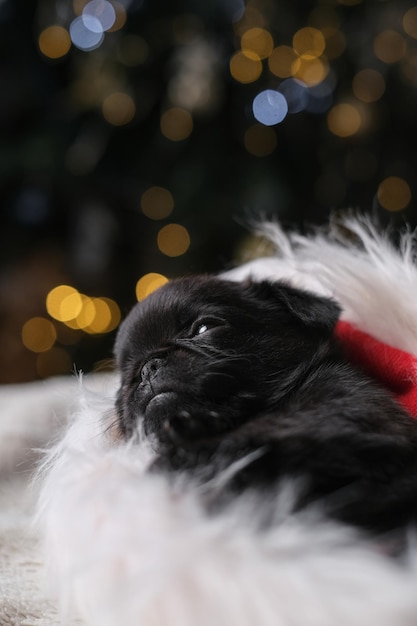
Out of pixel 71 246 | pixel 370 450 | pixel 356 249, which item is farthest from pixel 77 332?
pixel 370 450

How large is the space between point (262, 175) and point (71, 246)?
0.68 meters

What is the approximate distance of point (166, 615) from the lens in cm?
49

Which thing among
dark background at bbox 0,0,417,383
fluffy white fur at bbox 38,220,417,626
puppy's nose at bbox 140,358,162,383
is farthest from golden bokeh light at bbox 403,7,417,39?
fluffy white fur at bbox 38,220,417,626

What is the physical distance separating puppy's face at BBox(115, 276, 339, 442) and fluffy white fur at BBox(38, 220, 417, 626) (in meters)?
0.07

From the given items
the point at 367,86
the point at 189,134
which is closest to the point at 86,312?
the point at 189,134

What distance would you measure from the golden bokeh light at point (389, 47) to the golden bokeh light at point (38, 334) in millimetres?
1157

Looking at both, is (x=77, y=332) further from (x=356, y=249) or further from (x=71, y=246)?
(x=356, y=249)

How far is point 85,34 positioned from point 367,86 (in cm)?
73

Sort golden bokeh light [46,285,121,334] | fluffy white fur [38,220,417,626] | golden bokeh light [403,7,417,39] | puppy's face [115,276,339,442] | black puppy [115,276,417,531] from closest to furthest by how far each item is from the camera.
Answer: fluffy white fur [38,220,417,626]
black puppy [115,276,417,531]
puppy's face [115,276,339,442]
golden bokeh light [403,7,417,39]
golden bokeh light [46,285,121,334]

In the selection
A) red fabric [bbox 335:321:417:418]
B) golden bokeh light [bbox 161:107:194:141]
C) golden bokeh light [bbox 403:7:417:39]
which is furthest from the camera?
golden bokeh light [bbox 161:107:194:141]

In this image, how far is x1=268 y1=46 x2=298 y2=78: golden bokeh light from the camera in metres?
1.78

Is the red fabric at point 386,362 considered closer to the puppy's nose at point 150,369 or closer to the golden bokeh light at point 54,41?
the puppy's nose at point 150,369

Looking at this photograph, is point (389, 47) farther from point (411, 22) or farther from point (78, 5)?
point (78, 5)

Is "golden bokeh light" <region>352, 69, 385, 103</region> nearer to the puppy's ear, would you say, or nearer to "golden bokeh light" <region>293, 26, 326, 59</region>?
"golden bokeh light" <region>293, 26, 326, 59</region>
